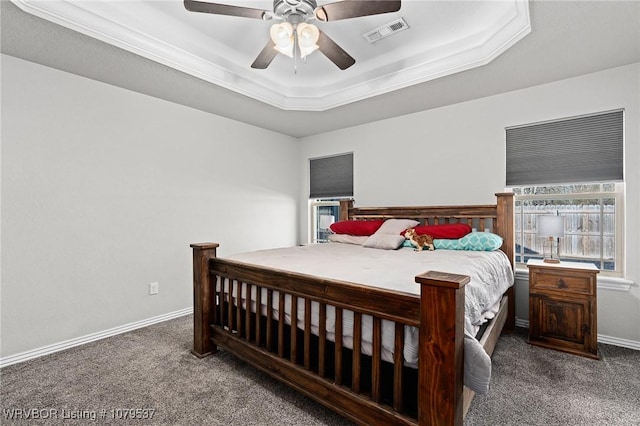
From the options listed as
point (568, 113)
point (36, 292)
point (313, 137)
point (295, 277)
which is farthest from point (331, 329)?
point (313, 137)

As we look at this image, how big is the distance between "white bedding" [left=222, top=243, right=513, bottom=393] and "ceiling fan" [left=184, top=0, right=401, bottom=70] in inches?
58.9

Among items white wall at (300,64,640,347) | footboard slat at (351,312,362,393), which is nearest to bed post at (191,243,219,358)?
footboard slat at (351,312,362,393)

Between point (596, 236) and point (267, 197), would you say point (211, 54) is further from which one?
point (596, 236)

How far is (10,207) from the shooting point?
2.45 metres

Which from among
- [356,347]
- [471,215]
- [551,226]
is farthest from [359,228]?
[356,347]

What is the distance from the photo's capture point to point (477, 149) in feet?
11.0

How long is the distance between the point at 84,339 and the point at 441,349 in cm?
312

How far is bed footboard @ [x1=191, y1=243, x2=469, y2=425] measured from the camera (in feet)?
4.03

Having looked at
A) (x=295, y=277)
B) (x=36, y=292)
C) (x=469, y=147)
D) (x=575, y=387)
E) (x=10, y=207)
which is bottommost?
(x=575, y=387)

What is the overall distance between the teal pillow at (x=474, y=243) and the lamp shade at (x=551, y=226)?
35cm

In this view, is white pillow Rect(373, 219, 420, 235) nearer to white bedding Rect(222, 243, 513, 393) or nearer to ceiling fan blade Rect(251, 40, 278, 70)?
white bedding Rect(222, 243, 513, 393)

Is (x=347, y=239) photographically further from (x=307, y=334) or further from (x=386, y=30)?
(x=386, y=30)

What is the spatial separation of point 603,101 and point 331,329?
3.14 m

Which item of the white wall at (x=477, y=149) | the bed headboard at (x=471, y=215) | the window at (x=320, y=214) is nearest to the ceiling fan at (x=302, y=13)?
the white wall at (x=477, y=149)
